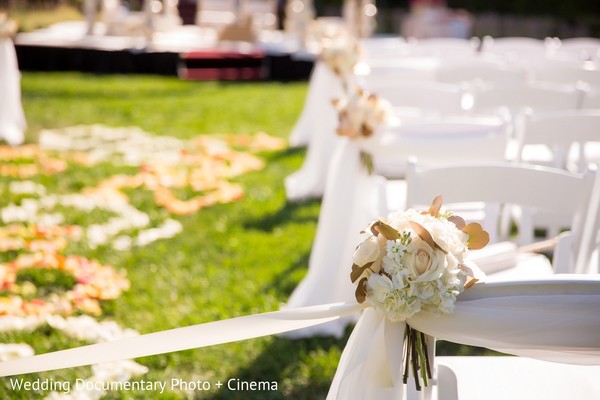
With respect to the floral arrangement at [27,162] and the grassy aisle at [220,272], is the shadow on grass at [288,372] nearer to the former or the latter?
the grassy aisle at [220,272]

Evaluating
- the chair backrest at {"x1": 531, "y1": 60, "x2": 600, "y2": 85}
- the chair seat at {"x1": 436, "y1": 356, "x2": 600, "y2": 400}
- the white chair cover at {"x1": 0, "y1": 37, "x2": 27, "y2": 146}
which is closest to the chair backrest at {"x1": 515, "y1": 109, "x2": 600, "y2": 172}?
the chair seat at {"x1": 436, "y1": 356, "x2": 600, "y2": 400}

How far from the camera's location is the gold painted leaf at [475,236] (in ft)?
5.55

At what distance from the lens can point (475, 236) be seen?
1696mm

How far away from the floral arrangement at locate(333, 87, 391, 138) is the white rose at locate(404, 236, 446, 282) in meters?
1.94

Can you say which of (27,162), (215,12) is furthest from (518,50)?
(215,12)

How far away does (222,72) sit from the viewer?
12.5m

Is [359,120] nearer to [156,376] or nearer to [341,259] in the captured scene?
[341,259]

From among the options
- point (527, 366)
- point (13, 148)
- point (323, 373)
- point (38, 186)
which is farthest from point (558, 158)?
point (13, 148)

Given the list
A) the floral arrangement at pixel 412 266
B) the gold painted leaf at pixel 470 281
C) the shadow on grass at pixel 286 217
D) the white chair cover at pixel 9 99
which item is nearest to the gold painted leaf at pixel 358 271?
the floral arrangement at pixel 412 266

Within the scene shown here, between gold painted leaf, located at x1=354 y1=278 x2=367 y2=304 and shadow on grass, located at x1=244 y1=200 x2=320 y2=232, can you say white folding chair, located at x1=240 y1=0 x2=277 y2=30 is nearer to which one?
shadow on grass, located at x1=244 y1=200 x2=320 y2=232

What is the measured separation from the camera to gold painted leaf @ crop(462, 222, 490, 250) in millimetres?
1691

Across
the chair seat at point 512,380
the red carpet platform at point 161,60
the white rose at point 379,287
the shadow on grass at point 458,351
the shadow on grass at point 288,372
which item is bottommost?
the shadow on grass at point 458,351

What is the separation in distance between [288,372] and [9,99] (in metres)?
5.34

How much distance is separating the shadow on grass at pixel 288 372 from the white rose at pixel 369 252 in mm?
1541
